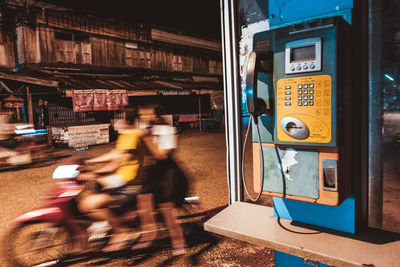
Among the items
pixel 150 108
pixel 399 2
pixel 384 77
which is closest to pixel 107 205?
pixel 150 108

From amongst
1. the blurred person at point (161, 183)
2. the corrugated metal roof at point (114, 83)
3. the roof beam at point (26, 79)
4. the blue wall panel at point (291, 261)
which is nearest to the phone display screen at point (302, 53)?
the blue wall panel at point (291, 261)

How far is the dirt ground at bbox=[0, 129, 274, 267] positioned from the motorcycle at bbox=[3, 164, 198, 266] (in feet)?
0.74

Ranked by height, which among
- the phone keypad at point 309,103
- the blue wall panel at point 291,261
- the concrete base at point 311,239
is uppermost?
the phone keypad at point 309,103

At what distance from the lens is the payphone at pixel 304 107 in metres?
1.56

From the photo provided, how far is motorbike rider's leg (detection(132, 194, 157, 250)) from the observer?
3242 millimetres

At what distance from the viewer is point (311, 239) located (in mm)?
1765

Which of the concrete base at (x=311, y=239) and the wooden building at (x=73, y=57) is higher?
the wooden building at (x=73, y=57)

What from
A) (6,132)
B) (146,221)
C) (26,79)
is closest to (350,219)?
(146,221)

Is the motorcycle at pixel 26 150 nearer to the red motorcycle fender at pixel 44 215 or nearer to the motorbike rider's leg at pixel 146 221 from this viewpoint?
the red motorcycle fender at pixel 44 215

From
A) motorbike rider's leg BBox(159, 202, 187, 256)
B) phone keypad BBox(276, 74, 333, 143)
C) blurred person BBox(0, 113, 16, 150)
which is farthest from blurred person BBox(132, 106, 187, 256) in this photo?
blurred person BBox(0, 113, 16, 150)

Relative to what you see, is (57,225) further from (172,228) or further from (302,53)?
(302,53)

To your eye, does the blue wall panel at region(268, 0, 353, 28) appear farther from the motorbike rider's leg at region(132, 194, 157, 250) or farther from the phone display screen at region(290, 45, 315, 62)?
the motorbike rider's leg at region(132, 194, 157, 250)

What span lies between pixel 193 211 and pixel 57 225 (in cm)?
206

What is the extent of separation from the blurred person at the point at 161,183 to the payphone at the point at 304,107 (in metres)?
1.57
